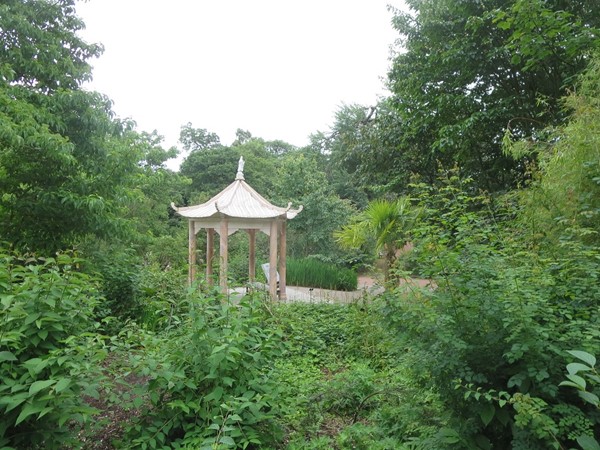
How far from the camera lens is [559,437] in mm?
1749

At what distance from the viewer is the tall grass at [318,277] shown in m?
11.1

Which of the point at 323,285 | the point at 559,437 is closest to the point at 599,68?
the point at 559,437

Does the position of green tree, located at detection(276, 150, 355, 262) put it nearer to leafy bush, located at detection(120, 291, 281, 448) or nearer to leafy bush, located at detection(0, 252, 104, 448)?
leafy bush, located at detection(120, 291, 281, 448)

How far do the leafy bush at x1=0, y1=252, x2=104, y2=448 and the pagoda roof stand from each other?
5.38 m

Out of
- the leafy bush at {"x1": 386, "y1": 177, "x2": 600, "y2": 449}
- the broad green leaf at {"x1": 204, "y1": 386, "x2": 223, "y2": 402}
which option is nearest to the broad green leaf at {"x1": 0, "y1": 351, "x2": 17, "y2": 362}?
the broad green leaf at {"x1": 204, "y1": 386, "x2": 223, "y2": 402}

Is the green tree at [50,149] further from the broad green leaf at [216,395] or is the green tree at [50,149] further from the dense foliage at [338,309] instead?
the broad green leaf at [216,395]

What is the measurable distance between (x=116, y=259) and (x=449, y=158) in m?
7.29

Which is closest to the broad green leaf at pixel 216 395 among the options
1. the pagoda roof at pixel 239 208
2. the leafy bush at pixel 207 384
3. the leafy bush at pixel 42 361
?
the leafy bush at pixel 207 384

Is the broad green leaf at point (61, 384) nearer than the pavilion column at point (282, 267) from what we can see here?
Yes

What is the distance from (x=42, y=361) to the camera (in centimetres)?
191

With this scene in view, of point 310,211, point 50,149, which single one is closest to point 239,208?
point 50,149

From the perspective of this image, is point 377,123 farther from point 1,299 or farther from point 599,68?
point 1,299

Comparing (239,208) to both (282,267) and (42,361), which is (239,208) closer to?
(282,267)

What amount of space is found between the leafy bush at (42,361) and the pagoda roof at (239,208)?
538cm
